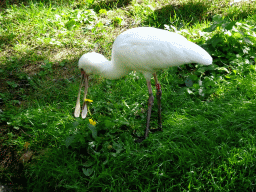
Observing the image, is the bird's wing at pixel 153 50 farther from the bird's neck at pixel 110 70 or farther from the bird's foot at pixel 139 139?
the bird's foot at pixel 139 139

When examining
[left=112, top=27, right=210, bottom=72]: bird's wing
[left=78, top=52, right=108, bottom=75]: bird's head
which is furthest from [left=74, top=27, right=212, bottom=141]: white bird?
[left=78, top=52, right=108, bottom=75]: bird's head

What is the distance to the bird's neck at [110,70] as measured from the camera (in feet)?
13.9

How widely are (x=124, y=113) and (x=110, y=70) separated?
711 millimetres

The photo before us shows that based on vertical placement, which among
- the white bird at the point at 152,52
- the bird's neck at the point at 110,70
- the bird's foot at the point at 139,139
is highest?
the white bird at the point at 152,52

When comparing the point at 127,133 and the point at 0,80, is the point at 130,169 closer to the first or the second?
the point at 127,133

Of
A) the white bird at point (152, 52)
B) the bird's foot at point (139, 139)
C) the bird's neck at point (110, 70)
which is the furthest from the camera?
the bird's neck at point (110, 70)

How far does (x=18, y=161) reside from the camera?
4.03 m

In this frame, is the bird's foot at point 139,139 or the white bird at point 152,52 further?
the bird's foot at point 139,139

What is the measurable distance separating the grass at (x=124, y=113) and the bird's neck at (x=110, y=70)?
1.83ft

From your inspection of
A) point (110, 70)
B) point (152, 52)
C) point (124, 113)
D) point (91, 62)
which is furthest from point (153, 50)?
point (124, 113)

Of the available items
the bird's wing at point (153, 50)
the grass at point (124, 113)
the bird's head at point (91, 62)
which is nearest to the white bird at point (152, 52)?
the bird's wing at point (153, 50)

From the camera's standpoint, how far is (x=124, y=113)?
4484 millimetres

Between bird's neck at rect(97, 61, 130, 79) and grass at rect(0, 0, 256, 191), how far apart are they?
1.83ft

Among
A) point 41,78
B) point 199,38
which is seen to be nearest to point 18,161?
point 41,78
